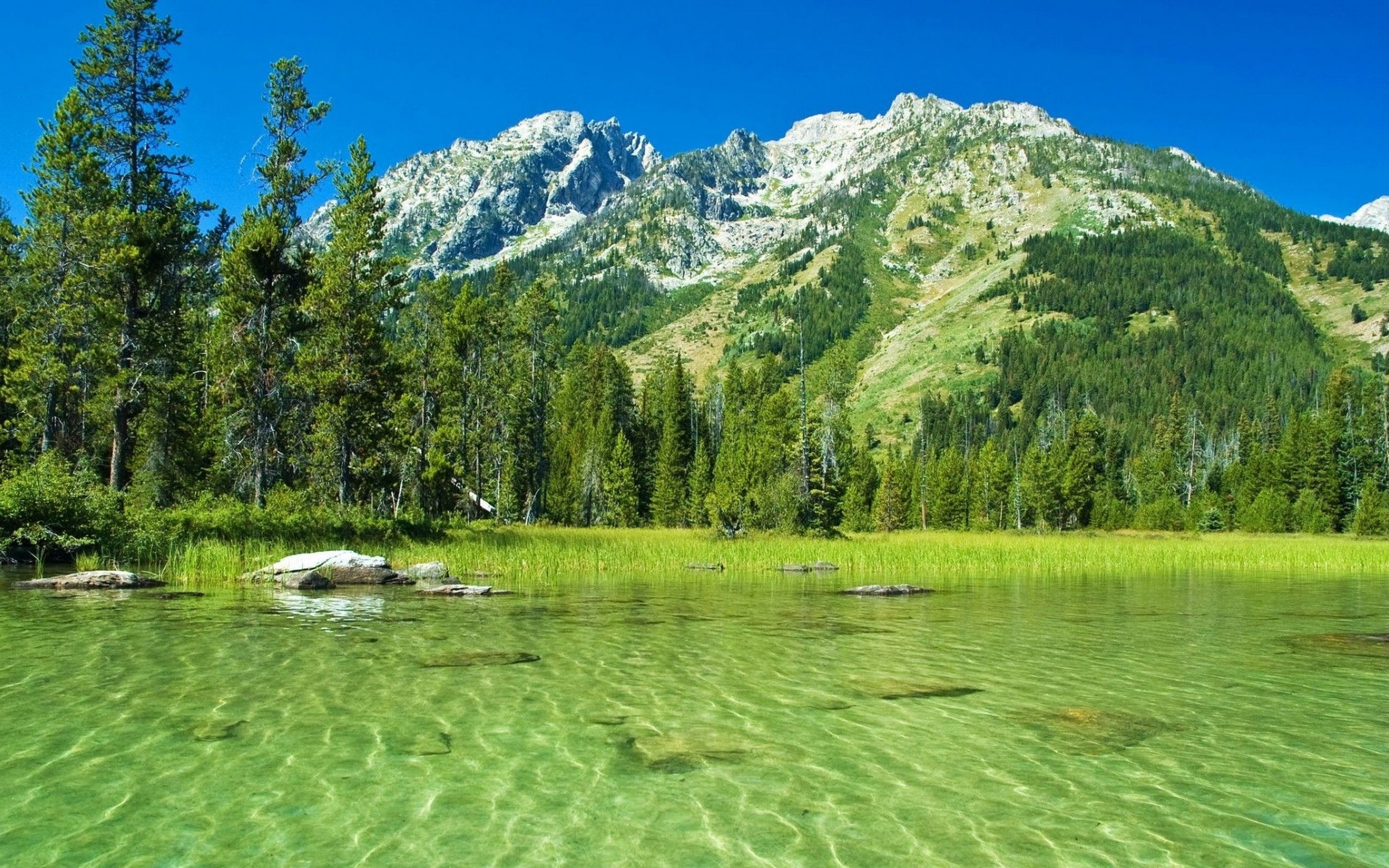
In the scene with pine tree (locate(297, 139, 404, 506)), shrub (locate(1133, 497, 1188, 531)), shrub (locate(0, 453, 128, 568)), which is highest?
pine tree (locate(297, 139, 404, 506))

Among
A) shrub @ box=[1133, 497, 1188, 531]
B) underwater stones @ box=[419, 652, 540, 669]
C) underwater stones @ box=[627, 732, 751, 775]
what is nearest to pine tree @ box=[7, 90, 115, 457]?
underwater stones @ box=[419, 652, 540, 669]

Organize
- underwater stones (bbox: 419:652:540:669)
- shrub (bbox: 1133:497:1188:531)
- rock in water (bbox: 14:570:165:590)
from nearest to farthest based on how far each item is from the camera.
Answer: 1. underwater stones (bbox: 419:652:540:669)
2. rock in water (bbox: 14:570:165:590)
3. shrub (bbox: 1133:497:1188:531)

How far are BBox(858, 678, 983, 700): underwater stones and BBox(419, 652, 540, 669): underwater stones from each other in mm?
4503

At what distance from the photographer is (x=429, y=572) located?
24.9 meters

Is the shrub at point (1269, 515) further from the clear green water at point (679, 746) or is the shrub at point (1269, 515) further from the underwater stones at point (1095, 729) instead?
the underwater stones at point (1095, 729)

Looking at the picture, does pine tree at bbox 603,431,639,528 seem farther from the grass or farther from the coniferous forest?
the grass

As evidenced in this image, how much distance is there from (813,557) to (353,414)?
21.7m

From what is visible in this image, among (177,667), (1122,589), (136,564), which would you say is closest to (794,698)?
(177,667)

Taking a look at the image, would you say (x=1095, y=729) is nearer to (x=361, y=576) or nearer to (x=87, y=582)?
(x=361, y=576)

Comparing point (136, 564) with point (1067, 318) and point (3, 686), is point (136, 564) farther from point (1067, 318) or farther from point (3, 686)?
point (1067, 318)

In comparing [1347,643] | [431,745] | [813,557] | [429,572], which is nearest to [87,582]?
[429,572]

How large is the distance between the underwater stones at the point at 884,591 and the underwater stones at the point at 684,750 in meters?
14.4

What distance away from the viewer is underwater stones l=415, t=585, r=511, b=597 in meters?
19.8

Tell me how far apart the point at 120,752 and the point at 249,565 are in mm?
19535
